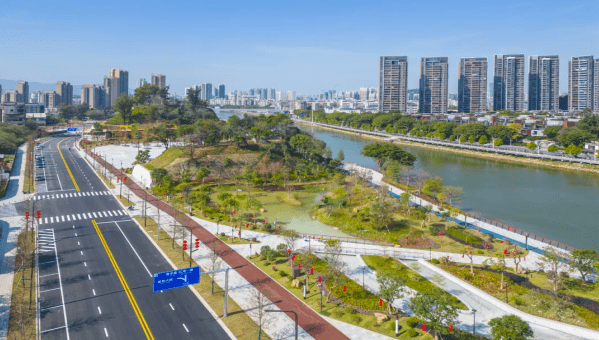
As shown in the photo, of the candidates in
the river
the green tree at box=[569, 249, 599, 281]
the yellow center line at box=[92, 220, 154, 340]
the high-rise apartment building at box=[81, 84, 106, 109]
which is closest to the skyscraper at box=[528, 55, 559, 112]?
the river

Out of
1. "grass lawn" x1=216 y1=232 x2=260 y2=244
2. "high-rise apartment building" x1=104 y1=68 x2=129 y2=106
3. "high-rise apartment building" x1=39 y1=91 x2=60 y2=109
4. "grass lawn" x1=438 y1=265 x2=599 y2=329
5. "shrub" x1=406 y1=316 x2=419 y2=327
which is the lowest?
"shrub" x1=406 y1=316 x2=419 y2=327

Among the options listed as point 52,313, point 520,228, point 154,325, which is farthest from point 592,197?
point 52,313

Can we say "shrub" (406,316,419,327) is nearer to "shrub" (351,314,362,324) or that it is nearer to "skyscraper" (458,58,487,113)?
"shrub" (351,314,362,324)

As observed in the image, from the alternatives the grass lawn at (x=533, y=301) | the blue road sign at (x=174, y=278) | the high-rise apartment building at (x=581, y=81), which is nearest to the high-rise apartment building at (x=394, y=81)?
the high-rise apartment building at (x=581, y=81)

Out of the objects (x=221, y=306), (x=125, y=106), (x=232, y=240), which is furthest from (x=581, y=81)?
(x=221, y=306)

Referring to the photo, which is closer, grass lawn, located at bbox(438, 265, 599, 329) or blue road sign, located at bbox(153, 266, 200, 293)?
blue road sign, located at bbox(153, 266, 200, 293)

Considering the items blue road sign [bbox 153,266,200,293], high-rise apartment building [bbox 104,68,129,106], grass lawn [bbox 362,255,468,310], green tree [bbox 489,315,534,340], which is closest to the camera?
green tree [bbox 489,315,534,340]

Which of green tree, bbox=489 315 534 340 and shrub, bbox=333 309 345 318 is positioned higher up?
green tree, bbox=489 315 534 340
